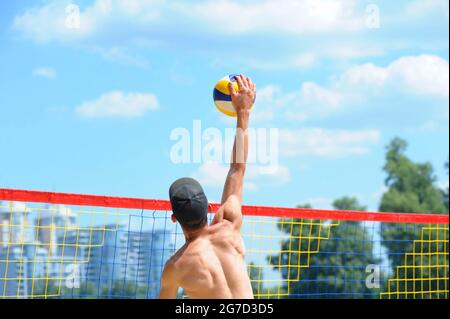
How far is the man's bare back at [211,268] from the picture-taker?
4203mm

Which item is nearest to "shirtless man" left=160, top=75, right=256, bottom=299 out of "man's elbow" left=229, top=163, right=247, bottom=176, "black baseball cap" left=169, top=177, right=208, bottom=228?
"black baseball cap" left=169, top=177, right=208, bottom=228

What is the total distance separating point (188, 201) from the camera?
13.7 ft

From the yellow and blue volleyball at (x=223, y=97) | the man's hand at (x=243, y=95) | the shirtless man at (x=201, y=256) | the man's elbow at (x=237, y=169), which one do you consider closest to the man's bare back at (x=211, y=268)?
the shirtless man at (x=201, y=256)

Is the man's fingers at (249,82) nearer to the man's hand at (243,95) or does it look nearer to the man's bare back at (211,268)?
the man's hand at (243,95)

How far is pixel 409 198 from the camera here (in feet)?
175

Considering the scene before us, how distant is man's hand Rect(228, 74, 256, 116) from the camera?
4.73 meters

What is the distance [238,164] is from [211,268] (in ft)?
2.21

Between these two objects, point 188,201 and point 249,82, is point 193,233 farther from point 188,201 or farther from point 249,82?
point 249,82

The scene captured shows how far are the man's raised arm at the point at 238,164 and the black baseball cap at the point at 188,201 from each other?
24cm

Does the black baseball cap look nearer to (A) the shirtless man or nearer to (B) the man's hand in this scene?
(A) the shirtless man

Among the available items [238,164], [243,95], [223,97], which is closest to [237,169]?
[238,164]
